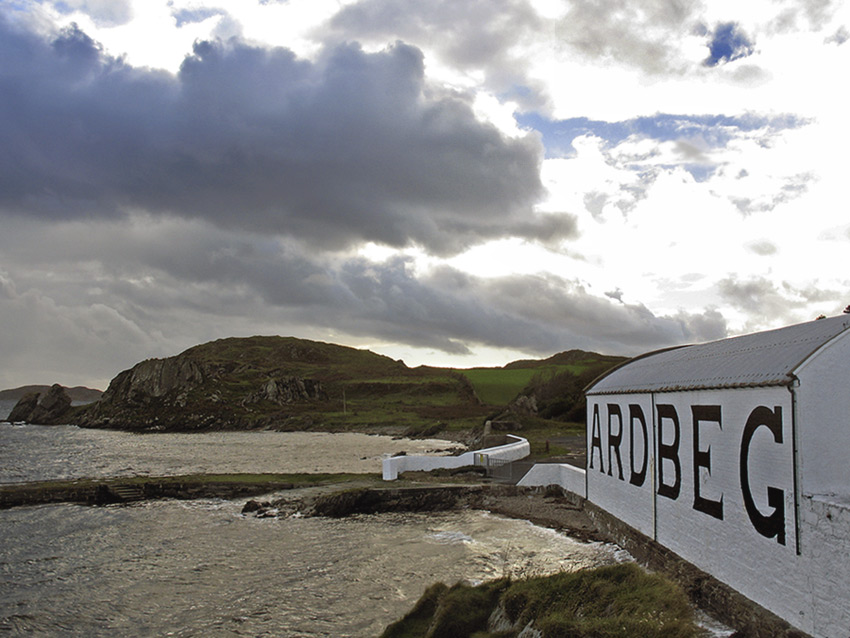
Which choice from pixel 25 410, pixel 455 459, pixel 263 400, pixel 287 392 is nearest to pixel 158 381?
pixel 263 400

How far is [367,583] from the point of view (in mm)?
19141

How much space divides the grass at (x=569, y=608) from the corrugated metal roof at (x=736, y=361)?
185 inches

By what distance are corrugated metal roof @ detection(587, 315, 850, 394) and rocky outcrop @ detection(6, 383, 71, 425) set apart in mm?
174532

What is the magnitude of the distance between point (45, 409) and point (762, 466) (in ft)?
605

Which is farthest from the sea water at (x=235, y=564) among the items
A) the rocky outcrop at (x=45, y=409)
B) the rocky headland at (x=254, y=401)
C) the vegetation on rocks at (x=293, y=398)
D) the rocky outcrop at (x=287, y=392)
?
the rocky outcrop at (x=45, y=409)

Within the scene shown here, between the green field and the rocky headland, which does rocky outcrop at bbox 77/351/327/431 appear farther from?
the green field

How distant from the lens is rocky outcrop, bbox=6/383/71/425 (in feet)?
515

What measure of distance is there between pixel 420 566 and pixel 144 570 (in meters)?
10.5

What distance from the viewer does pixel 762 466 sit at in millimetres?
11570

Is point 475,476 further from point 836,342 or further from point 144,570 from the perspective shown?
point 836,342

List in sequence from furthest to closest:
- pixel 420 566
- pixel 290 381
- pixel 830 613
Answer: pixel 290 381
pixel 420 566
pixel 830 613

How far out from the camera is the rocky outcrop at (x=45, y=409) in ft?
515

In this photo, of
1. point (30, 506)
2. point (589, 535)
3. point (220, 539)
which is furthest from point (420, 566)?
point (30, 506)

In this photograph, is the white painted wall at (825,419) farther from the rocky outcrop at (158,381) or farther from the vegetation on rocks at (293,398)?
the rocky outcrop at (158,381)
